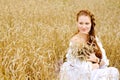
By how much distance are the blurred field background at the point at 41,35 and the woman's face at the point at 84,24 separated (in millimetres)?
299

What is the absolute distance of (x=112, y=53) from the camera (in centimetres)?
381

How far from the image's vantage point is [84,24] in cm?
325

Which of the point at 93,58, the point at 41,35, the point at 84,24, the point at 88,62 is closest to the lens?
the point at 88,62

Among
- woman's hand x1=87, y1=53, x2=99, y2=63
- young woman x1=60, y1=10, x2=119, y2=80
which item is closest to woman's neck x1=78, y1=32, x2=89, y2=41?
young woman x1=60, y1=10, x2=119, y2=80

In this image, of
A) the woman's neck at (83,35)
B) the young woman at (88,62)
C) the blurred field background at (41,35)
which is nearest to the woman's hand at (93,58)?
the young woman at (88,62)

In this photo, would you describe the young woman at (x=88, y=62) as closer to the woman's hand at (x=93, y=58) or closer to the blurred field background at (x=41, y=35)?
the woman's hand at (x=93, y=58)

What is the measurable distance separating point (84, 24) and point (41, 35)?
0.66m

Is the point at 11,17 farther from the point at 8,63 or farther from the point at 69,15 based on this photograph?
the point at 8,63

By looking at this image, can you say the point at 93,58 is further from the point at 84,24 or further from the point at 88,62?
the point at 84,24

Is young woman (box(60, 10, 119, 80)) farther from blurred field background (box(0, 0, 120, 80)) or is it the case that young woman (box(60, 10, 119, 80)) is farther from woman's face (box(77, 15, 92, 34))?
blurred field background (box(0, 0, 120, 80))

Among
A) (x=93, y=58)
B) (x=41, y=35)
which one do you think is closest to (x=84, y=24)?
(x=93, y=58)

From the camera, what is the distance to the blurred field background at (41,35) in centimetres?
254

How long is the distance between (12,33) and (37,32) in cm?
62

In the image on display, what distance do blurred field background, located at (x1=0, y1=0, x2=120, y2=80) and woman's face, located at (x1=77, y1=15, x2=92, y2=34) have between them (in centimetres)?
30
